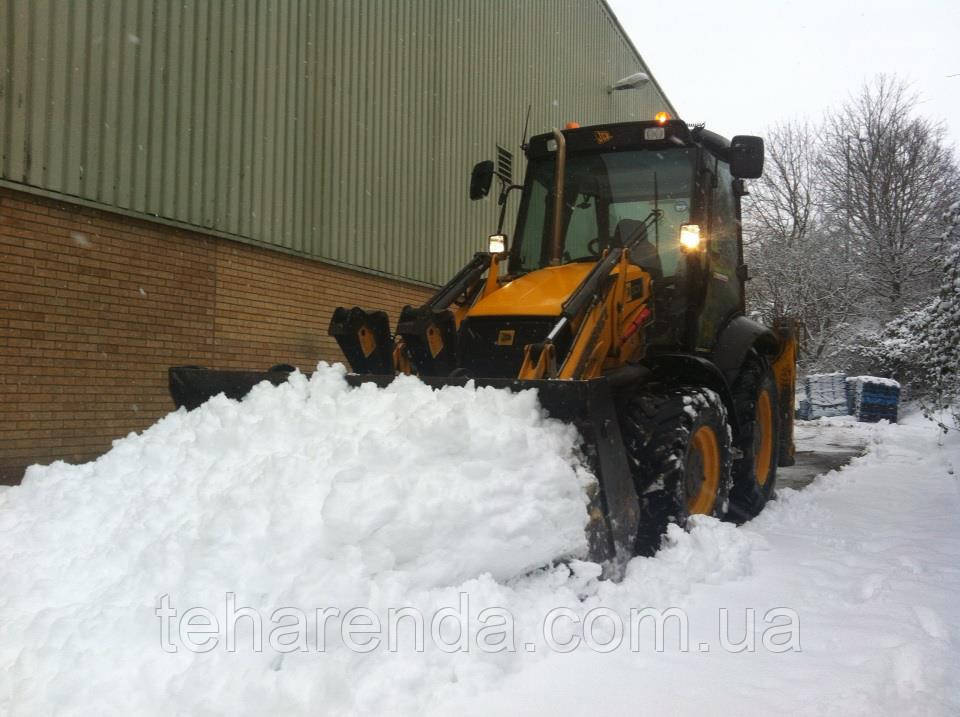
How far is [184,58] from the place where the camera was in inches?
316

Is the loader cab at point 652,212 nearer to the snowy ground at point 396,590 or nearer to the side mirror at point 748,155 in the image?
the side mirror at point 748,155

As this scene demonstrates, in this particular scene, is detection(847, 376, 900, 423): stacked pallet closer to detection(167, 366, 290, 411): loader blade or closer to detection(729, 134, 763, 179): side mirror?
detection(729, 134, 763, 179): side mirror

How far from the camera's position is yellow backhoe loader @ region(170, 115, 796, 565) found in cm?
394

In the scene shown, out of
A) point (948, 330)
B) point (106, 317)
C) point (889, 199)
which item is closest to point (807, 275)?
point (889, 199)

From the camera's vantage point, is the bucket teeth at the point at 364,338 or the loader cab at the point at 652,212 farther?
the loader cab at the point at 652,212

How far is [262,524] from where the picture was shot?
116 inches

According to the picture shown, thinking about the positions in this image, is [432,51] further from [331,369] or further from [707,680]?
[707,680]

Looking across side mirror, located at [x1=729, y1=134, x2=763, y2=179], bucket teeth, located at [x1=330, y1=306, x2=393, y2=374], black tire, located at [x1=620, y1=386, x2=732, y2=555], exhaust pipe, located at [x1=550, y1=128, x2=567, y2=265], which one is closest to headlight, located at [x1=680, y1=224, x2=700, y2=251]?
side mirror, located at [x1=729, y1=134, x2=763, y2=179]

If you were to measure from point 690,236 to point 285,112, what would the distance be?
6030 millimetres

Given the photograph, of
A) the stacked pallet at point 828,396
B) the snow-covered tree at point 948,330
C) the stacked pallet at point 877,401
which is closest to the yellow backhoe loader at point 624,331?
the snow-covered tree at point 948,330

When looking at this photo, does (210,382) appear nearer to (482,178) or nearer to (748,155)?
(482,178)

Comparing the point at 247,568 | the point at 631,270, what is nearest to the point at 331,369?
the point at 247,568

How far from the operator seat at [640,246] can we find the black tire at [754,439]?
109 centimetres

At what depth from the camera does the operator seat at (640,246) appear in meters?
5.06
